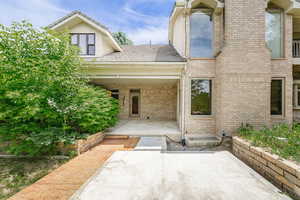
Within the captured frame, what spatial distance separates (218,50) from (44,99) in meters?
7.58

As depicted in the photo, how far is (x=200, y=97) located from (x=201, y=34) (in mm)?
3179

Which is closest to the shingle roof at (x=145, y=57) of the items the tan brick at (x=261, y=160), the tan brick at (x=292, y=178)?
the tan brick at (x=261, y=160)

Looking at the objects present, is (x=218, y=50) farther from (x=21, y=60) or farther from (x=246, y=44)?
(x=21, y=60)

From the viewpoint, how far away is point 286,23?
643 centimetres

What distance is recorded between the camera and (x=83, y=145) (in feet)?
15.6

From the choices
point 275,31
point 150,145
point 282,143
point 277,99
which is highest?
point 275,31

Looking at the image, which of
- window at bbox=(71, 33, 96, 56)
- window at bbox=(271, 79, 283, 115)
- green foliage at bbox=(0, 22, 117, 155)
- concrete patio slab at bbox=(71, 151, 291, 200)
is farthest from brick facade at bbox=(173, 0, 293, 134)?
window at bbox=(71, 33, 96, 56)

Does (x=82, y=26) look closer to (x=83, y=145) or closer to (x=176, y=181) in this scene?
(x=83, y=145)

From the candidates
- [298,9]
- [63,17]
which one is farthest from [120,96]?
[298,9]

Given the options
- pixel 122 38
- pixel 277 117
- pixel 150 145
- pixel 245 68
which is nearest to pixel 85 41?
pixel 150 145

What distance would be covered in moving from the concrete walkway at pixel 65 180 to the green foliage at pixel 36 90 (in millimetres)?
1101

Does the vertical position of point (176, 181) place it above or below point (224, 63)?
below

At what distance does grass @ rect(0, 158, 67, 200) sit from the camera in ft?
10.5

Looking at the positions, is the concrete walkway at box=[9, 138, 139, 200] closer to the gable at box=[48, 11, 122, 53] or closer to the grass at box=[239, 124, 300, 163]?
the grass at box=[239, 124, 300, 163]
